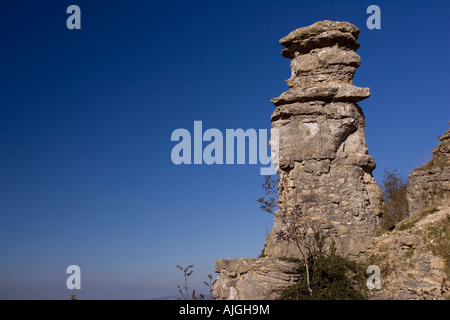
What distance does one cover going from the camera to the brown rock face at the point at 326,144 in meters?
11.1

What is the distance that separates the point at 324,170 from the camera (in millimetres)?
11359

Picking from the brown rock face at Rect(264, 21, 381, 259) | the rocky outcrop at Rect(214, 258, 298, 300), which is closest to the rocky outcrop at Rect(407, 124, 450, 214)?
the brown rock face at Rect(264, 21, 381, 259)

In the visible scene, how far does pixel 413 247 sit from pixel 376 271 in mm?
921

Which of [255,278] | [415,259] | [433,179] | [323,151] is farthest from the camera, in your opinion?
[433,179]

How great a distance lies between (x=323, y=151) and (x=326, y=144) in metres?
0.20

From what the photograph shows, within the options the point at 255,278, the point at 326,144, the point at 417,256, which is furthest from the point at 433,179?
the point at 255,278

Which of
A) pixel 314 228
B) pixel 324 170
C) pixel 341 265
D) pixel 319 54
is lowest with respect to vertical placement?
pixel 341 265

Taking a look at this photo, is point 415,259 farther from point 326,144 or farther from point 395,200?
point 395,200

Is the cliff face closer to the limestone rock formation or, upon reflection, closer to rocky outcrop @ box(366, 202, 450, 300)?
rocky outcrop @ box(366, 202, 450, 300)

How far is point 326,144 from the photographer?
11.5m

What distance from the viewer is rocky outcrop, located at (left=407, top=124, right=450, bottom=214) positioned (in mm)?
14779
